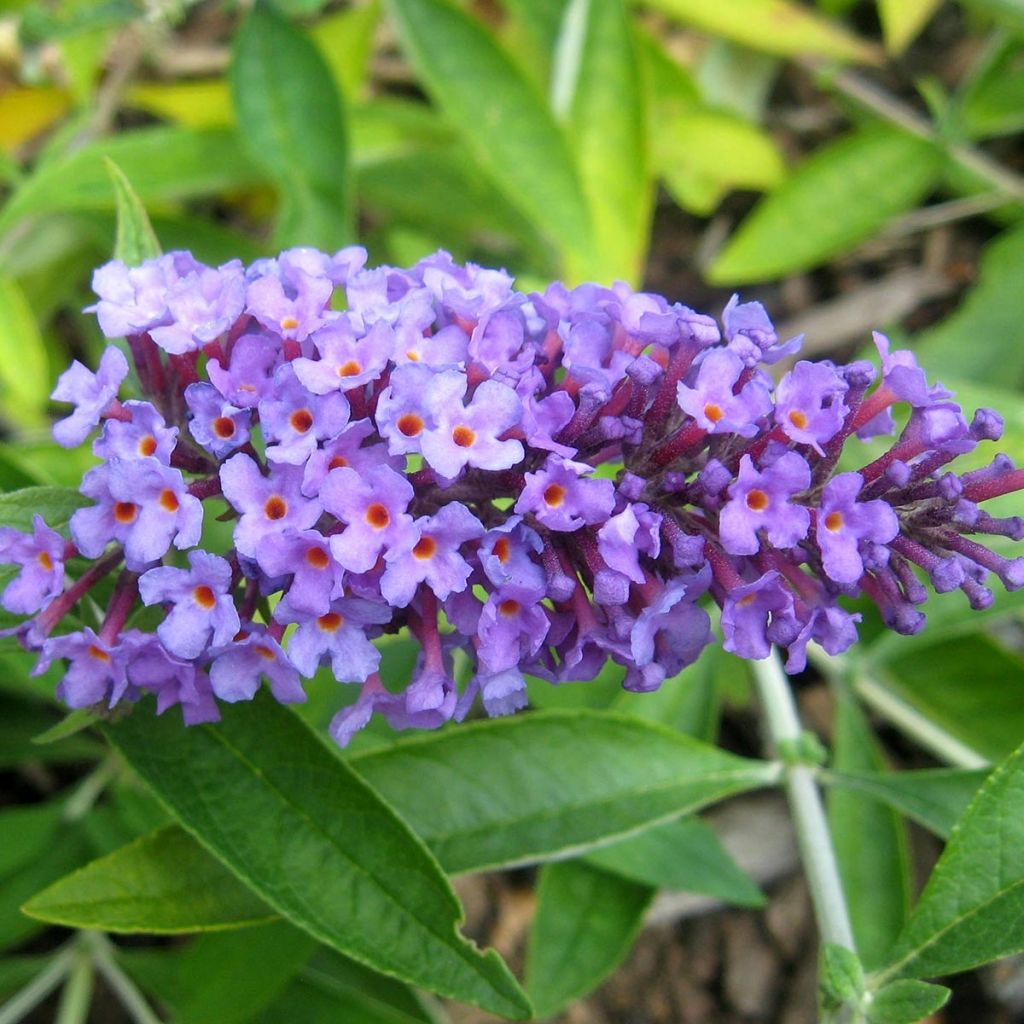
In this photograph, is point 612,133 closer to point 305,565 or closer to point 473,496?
point 473,496

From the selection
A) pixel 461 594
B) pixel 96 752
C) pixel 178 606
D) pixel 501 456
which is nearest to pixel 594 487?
pixel 501 456

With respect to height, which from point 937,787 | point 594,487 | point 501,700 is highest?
point 594,487

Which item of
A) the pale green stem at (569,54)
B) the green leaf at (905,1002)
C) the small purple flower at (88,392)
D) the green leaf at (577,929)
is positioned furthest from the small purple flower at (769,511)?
the pale green stem at (569,54)

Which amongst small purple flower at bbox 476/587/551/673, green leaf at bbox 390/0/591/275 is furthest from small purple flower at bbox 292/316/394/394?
green leaf at bbox 390/0/591/275

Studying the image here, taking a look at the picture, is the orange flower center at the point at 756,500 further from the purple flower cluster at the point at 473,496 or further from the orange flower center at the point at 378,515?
the orange flower center at the point at 378,515

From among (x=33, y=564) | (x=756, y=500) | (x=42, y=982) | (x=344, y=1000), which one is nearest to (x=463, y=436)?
(x=756, y=500)

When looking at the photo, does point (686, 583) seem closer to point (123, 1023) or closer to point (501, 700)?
point (501, 700)
